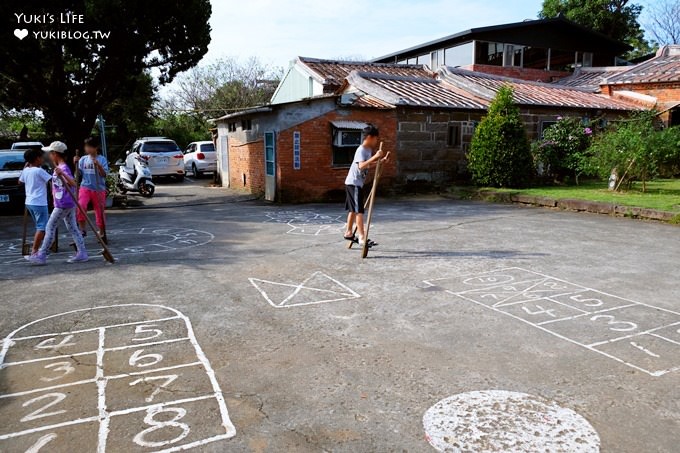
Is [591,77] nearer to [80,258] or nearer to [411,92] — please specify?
[411,92]

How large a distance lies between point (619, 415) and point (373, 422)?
146 centimetres

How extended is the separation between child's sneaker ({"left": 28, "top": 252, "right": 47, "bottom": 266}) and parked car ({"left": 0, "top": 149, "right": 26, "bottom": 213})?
237 inches

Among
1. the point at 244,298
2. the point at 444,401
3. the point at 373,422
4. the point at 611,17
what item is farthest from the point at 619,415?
the point at 611,17

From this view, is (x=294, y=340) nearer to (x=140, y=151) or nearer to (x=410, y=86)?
(x=410, y=86)

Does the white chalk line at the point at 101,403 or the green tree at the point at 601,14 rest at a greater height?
the green tree at the point at 601,14

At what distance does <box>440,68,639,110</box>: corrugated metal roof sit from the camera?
1709cm

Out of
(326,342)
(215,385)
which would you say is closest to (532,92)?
(326,342)

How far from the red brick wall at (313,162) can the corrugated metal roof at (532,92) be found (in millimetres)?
4937

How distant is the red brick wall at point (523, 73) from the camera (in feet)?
78.8

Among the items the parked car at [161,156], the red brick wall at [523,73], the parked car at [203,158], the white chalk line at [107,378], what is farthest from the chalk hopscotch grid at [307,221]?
the red brick wall at [523,73]

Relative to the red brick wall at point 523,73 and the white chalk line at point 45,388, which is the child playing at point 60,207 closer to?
the white chalk line at point 45,388

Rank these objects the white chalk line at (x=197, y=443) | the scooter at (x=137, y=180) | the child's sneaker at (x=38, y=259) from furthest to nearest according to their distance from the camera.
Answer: the scooter at (x=137, y=180)
the child's sneaker at (x=38, y=259)
the white chalk line at (x=197, y=443)

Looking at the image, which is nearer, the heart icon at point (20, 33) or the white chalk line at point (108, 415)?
the white chalk line at point (108, 415)

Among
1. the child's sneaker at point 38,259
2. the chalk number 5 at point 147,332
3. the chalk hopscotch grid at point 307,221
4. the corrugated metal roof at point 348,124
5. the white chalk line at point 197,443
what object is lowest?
the white chalk line at point 197,443
